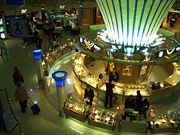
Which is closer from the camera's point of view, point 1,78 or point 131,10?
point 131,10

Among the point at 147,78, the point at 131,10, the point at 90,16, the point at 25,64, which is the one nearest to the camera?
the point at 131,10

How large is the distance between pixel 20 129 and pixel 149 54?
6.32m

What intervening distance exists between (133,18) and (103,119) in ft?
15.9

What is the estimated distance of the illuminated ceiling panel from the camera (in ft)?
37.1

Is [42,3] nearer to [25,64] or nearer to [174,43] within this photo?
[25,64]

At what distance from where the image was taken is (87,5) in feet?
67.4

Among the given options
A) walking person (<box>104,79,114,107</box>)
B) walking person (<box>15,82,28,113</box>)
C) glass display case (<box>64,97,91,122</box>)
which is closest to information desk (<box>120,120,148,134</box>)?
glass display case (<box>64,97,91,122</box>)

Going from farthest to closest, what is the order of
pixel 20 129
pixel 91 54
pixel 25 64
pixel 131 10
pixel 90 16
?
pixel 90 16, pixel 25 64, pixel 91 54, pixel 131 10, pixel 20 129

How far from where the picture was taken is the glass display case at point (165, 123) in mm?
9320

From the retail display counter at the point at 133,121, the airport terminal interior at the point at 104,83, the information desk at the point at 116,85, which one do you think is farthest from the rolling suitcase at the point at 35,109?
the retail display counter at the point at 133,121

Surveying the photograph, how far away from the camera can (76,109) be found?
394 inches

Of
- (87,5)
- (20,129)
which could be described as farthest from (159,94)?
(87,5)

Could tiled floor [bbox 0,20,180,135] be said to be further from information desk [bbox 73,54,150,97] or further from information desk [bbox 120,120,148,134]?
information desk [bbox 73,54,150,97]

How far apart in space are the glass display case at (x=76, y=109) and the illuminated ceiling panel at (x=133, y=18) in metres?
4.31
